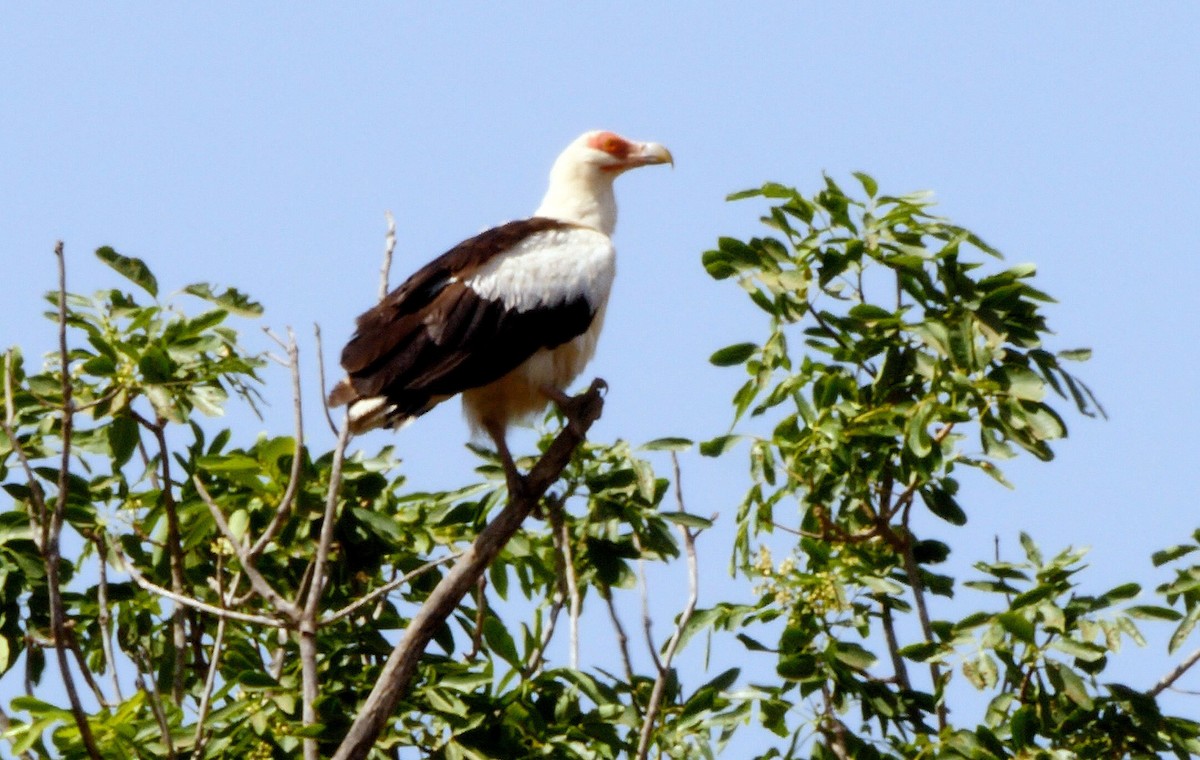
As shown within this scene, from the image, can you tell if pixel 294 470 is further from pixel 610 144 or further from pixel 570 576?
pixel 610 144

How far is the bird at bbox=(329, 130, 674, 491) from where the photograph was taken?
612 cm

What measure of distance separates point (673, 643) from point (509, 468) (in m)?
0.90

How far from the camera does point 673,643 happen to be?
5.34 metres

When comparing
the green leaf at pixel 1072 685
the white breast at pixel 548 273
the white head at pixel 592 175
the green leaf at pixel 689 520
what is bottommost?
the green leaf at pixel 1072 685

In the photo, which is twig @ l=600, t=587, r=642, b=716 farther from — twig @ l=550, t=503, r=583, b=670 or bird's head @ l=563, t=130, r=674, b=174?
bird's head @ l=563, t=130, r=674, b=174

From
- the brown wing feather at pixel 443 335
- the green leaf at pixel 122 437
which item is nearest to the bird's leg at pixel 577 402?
the brown wing feather at pixel 443 335

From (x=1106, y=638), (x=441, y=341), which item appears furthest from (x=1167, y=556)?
(x=441, y=341)

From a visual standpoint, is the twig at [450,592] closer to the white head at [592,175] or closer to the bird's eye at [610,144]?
the white head at [592,175]

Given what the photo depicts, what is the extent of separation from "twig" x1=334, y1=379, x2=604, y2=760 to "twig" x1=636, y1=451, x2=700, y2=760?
1.37ft

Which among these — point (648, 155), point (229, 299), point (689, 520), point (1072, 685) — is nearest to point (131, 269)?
point (229, 299)

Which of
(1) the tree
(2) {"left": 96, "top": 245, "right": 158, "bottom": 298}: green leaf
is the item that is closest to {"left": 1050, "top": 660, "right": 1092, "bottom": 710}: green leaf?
(1) the tree

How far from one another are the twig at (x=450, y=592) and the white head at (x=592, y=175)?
155cm

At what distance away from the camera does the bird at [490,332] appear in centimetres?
612

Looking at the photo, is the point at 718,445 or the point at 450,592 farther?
the point at 718,445
